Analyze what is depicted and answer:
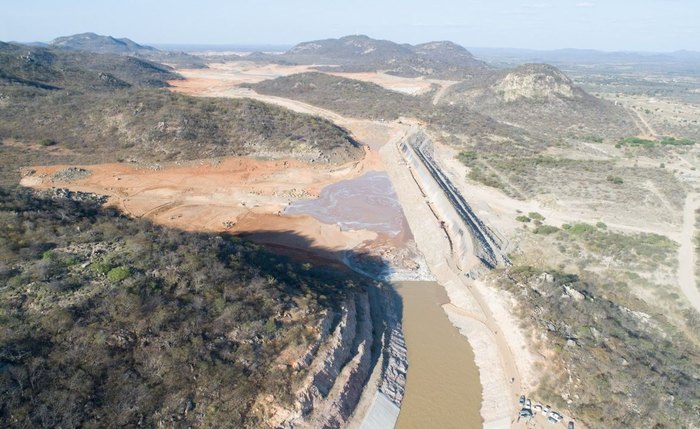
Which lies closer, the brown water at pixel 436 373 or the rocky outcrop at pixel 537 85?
the brown water at pixel 436 373

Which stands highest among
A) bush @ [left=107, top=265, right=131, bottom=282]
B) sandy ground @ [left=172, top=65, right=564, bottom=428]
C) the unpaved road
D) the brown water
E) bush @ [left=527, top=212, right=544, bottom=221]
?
bush @ [left=107, top=265, right=131, bottom=282]

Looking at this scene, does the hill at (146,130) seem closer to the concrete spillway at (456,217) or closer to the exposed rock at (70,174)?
the exposed rock at (70,174)

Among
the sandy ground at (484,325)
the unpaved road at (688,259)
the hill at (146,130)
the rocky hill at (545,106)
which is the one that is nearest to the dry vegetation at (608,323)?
the unpaved road at (688,259)

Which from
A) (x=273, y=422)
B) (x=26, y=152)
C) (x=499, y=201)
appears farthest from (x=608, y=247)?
(x=26, y=152)

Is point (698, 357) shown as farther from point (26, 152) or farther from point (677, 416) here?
point (26, 152)

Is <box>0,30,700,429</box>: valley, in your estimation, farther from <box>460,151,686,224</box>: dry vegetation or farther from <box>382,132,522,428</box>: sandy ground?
<box>460,151,686,224</box>: dry vegetation

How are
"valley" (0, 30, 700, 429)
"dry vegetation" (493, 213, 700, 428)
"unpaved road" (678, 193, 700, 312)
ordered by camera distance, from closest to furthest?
"dry vegetation" (493, 213, 700, 428), "valley" (0, 30, 700, 429), "unpaved road" (678, 193, 700, 312)

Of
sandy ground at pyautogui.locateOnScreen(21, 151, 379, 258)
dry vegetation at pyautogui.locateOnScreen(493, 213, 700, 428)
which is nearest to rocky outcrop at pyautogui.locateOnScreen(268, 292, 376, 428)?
dry vegetation at pyautogui.locateOnScreen(493, 213, 700, 428)
